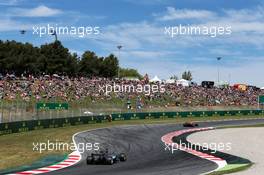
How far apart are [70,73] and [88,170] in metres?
70.7

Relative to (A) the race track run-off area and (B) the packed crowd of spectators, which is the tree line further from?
(A) the race track run-off area

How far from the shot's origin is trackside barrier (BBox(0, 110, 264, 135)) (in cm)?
3688

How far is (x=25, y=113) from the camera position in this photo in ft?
125

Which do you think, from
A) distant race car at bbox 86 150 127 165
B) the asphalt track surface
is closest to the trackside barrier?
the asphalt track surface

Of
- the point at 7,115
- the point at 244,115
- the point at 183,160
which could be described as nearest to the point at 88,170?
the point at 183,160
